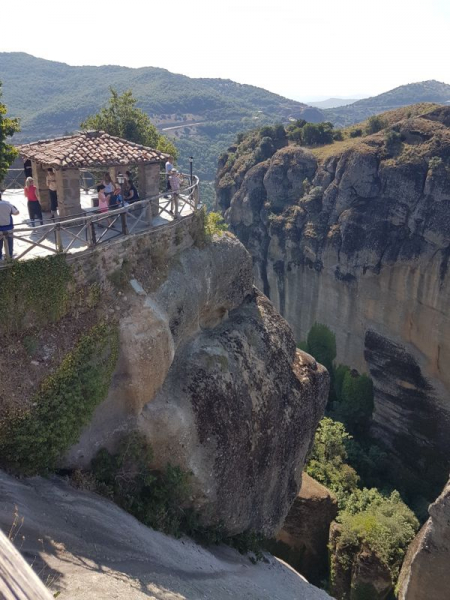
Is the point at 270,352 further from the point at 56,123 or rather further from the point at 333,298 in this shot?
the point at 56,123

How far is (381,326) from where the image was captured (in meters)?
33.6

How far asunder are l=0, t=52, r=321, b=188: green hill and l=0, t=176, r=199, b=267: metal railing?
9291 centimetres

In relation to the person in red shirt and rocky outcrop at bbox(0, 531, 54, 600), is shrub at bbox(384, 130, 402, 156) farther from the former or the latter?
rocky outcrop at bbox(0, 531, 54, 600)

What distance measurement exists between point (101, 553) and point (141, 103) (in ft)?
480

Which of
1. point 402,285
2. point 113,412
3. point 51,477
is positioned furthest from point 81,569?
point 402,285

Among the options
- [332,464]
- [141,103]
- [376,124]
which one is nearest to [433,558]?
[332,464]

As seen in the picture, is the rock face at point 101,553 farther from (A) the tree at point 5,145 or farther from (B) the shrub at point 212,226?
(B) the shrub at point 212,226

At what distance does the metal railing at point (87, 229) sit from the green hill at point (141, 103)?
92913 mm

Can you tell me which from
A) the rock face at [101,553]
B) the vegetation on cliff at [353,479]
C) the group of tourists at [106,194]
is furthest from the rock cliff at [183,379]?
the vegetation on cliff at [353,479]

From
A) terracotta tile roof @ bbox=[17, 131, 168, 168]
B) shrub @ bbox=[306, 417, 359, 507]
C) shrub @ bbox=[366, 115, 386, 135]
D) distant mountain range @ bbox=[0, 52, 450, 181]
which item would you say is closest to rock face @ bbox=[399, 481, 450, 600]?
shrub @ bbox=[306, 417, 359, 507]

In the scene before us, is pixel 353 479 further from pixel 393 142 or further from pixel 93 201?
pixel 393 142

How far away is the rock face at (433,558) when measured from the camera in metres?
16.3

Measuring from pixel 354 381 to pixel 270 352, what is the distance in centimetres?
2011

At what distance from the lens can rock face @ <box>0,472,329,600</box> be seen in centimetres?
845
